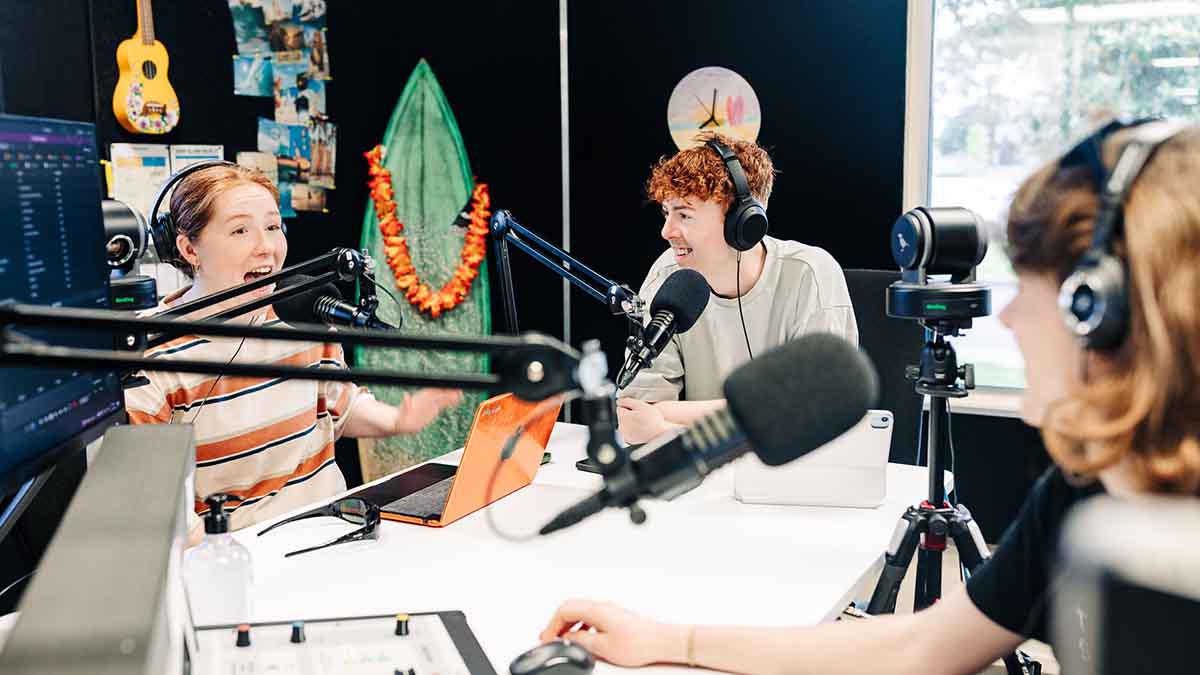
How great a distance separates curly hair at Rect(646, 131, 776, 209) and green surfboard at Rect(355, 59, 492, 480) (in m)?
1.58

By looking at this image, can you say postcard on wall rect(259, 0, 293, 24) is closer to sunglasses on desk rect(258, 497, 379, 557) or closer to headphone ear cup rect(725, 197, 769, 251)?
headphone ear cup rect(725, 197, 769, 251)

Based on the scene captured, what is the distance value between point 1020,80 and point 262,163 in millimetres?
2776

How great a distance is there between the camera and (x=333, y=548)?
5.86 feet

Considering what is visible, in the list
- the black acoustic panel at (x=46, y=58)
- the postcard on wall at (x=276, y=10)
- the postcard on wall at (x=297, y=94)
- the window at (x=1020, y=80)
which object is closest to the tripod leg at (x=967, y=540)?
the window at (x=1020, y=80)

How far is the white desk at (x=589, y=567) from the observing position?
1519 mm

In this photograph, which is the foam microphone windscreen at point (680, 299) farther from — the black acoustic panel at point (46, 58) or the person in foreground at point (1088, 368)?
the black acoustic panel at point (46, 58)

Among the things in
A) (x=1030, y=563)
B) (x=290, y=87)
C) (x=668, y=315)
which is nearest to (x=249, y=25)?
(x=290, y=87)

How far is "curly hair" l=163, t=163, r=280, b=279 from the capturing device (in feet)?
7.09

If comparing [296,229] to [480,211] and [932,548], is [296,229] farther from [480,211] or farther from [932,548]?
[932,548]

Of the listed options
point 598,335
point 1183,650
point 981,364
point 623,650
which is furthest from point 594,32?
point 1183,650

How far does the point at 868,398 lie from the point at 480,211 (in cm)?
386

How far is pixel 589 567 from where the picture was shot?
1.70 meters

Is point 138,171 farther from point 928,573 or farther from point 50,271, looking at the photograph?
point 928,573

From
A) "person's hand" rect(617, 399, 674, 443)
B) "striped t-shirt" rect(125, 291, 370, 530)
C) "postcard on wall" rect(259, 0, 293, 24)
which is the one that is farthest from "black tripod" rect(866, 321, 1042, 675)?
"postcard on wall" rect(259, 0, 293, 24)
